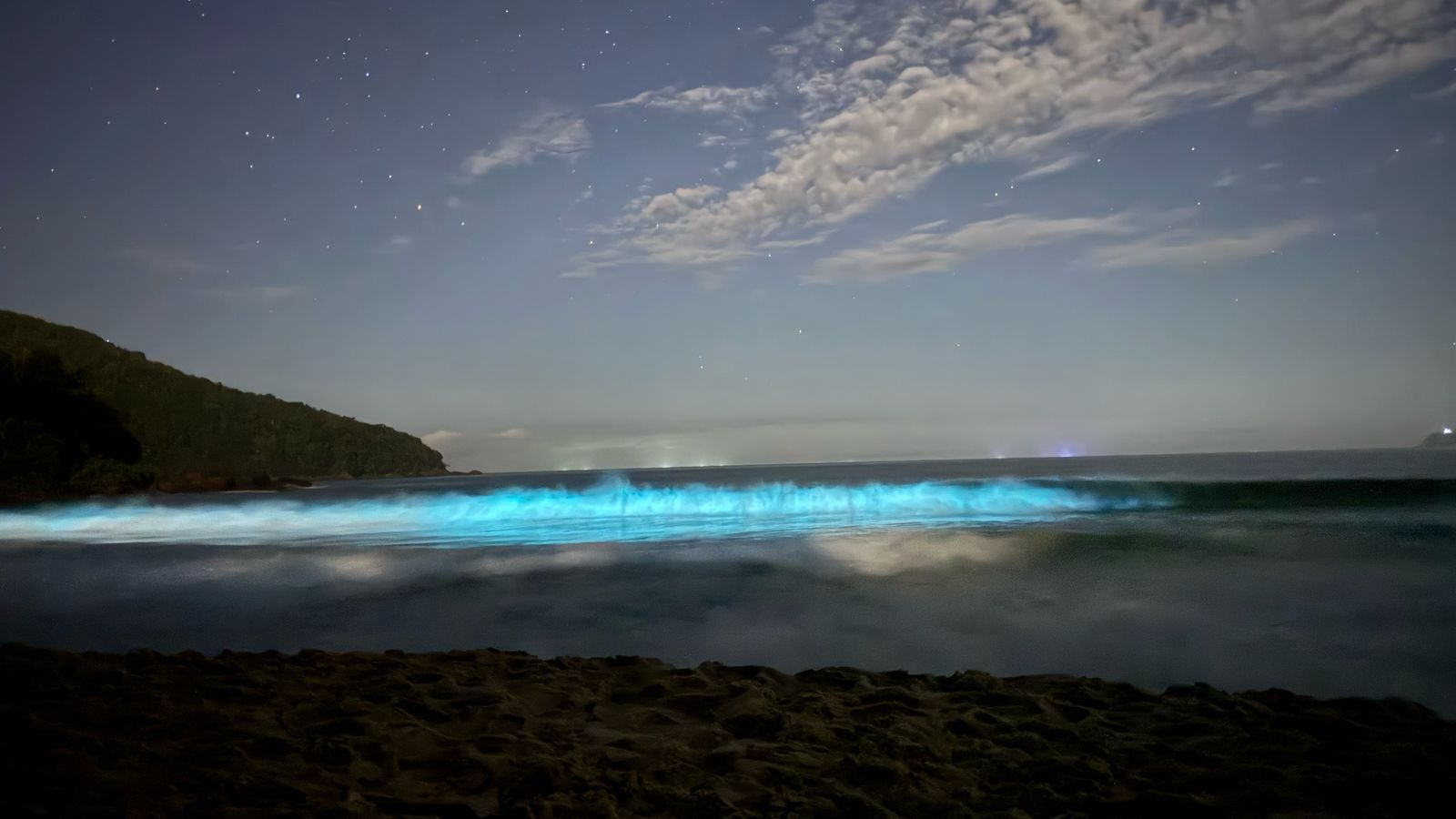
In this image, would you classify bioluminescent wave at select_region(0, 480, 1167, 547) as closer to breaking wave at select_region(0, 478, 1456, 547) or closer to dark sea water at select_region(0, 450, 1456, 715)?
breaking wave at select_region(0, 478, 1456, 547)

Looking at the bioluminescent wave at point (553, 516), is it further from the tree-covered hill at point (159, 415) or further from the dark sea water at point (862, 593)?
the tree-covered hill at point (159, 415)

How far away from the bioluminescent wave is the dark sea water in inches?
17.2

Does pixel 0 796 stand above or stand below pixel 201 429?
below

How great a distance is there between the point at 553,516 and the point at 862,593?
20592 mm

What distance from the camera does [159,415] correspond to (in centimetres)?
6475

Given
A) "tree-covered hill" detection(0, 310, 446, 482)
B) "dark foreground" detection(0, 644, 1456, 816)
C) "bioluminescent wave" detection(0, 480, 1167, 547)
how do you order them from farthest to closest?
"tree-covered hill" detection(0, 310, 446, 482) < "bioluminescent wave" detection(0, 480, 1167, 547) < "dark foreground" detection(0, 644, 1456, 816)

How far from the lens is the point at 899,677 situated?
4.98 m

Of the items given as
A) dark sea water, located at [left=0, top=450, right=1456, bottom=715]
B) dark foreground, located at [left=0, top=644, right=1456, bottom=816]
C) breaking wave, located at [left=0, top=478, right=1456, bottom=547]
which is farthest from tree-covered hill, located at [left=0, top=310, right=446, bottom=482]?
dark foreground, located at [left=0, top=644, right=1456, bottom=816]

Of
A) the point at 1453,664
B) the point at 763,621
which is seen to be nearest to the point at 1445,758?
the point at 1453,664

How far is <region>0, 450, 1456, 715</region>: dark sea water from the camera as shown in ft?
20.1

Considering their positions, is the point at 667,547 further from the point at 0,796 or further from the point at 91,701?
the point at 0,796

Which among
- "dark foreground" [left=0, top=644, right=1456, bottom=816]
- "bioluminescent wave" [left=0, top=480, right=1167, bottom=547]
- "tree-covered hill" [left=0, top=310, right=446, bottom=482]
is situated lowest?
"bioluminescent wave" [left=0, top=480, right=1167, bottom=547]

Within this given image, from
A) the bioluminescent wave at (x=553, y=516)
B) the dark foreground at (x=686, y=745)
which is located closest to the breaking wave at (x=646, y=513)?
the bioluminescent wave at (x=553, y=516)

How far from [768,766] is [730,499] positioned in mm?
28595
